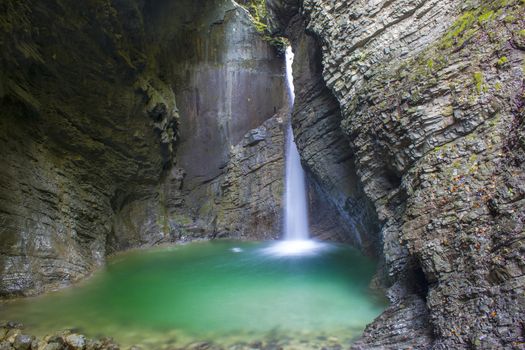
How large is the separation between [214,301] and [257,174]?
1006 centimetres

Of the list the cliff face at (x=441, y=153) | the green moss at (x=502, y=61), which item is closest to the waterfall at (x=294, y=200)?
the cliff face at (x=441, y=153)

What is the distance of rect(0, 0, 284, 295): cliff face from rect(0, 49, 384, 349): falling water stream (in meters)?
1.48

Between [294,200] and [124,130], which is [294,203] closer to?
[294,200]

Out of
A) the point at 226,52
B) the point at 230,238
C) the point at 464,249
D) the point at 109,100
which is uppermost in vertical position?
the point at 226,52

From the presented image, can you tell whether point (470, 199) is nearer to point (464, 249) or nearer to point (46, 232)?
point (464, 249)

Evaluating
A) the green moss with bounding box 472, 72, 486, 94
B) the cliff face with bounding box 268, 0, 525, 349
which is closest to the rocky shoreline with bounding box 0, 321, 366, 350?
the cliff face with bounding box 268, 0, 525, 349

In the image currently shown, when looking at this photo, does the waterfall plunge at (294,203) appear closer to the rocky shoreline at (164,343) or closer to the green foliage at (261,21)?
the green foliage at (261,21)

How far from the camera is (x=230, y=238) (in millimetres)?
18062

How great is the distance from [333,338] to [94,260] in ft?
29.4

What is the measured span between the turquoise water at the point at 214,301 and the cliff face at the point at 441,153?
1294mm

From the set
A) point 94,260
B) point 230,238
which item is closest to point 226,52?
point 230,238

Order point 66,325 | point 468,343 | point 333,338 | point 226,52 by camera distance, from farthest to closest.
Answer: point 226,52
point 66,325
point 333,338
point 468,343

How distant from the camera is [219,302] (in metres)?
9.02

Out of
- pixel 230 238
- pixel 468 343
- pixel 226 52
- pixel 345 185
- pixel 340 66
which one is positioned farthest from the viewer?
pixel 226 52
